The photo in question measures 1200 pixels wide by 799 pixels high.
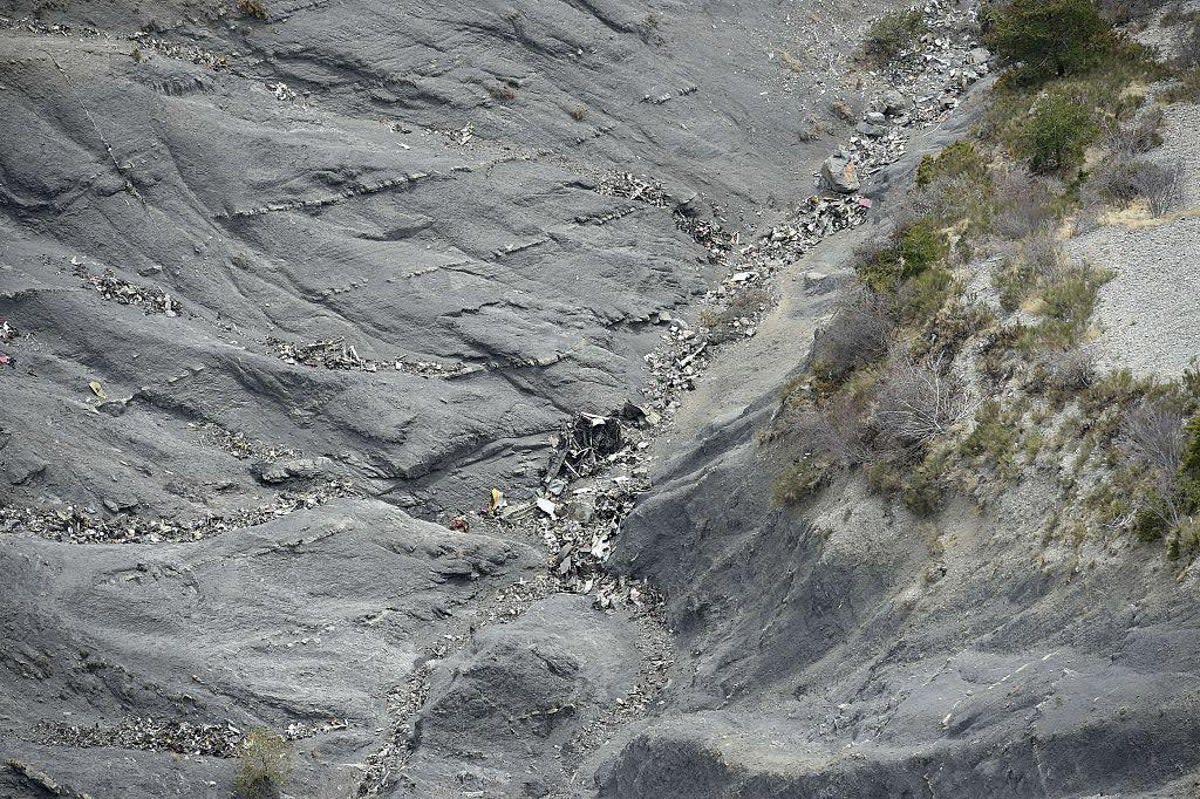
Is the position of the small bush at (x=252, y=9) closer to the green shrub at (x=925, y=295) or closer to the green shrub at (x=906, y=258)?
the green shrub at (x=906, y=258)

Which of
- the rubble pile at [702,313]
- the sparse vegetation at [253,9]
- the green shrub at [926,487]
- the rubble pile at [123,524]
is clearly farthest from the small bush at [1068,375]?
the sparse vegetation at [253,9]

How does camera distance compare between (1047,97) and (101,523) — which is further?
(1047,97)

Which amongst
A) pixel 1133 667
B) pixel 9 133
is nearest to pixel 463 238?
pixel 9 133

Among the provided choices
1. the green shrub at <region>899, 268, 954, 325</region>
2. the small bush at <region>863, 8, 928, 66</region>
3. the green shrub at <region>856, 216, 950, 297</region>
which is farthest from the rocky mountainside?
the green shrub at <region>899, 268, 954, 325</region>

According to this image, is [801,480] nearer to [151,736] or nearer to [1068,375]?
[1068,375]

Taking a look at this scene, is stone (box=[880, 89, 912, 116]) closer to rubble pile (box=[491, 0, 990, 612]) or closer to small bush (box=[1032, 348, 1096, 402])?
rubble pile (box=[491, 0, 990, 612])

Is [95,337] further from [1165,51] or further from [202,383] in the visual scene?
[1165,51]

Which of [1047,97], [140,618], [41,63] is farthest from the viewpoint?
[41,63]
